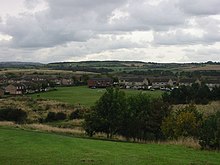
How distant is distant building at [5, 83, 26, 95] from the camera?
125 m

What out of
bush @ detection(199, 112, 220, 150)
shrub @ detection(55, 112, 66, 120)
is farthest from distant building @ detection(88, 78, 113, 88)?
bush @ detection(199, 112, 220, 150)

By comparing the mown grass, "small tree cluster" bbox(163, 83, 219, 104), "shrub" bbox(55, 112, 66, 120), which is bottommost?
"shrub" bbox(55, 112, 66, 120)

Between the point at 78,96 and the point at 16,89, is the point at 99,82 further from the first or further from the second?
the point at 78,96

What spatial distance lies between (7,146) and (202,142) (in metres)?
13.0

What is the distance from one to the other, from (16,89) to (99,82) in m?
33.5

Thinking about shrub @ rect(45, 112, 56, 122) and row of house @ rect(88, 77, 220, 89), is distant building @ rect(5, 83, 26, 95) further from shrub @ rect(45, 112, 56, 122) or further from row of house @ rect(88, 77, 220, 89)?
shrub @ rect(45, 112, 56, 122)

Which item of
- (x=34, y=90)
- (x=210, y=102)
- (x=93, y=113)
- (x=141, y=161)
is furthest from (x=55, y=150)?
(x=34, y=90)

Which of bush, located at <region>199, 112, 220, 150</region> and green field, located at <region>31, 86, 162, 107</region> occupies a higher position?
bush, located at <region>199, 112, 220, 150</region>

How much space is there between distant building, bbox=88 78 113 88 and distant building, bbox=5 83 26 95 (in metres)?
26.4

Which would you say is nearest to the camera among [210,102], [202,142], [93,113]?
[202,142]

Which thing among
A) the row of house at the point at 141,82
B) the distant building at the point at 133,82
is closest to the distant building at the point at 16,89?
the row of house at the point at 141,82

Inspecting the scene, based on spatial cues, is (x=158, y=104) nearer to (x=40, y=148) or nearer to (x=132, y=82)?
(x=40, y=148)

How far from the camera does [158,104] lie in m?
40.1

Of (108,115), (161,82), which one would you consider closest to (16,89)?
(161,82)
